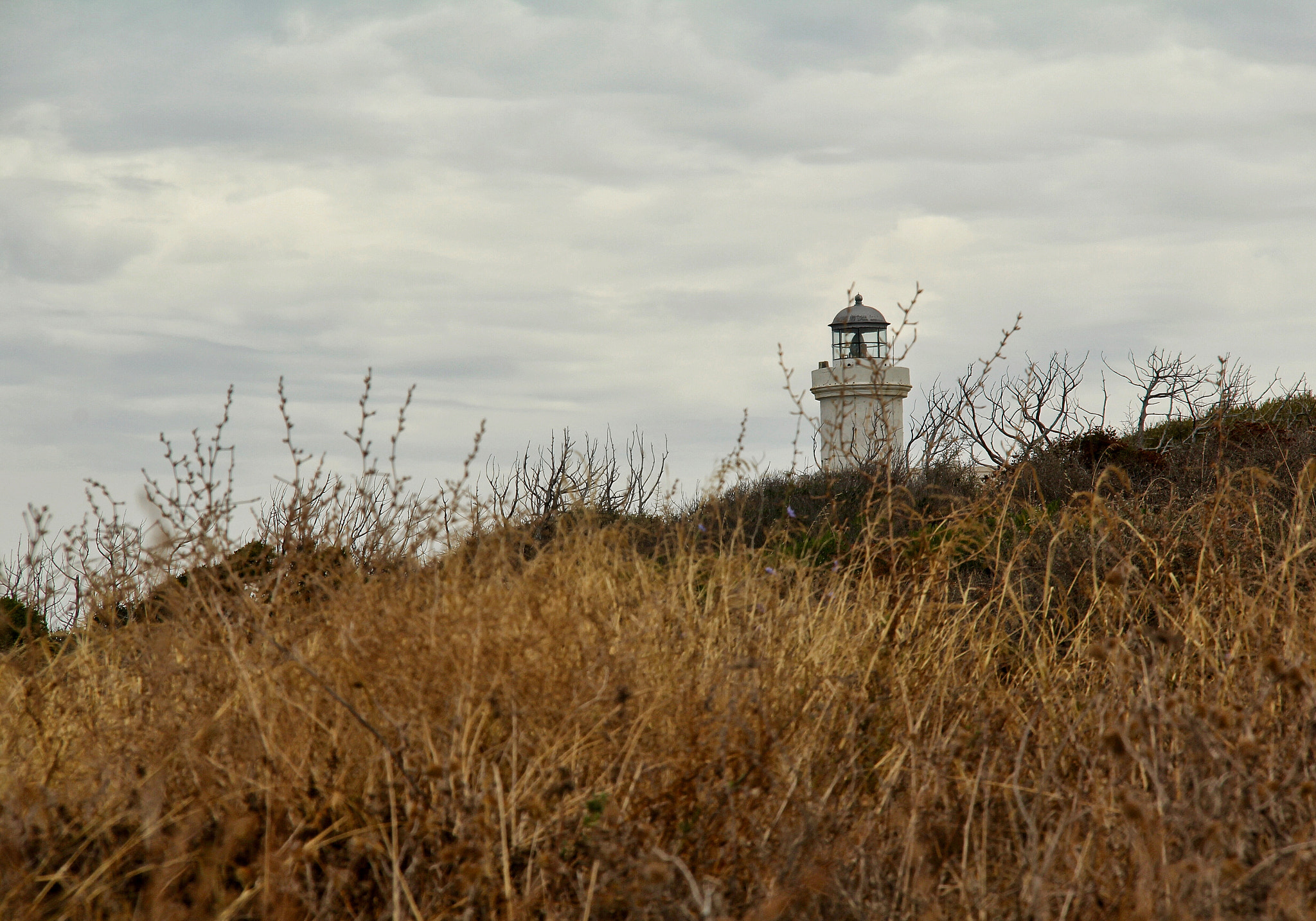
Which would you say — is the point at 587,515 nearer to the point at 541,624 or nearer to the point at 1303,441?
the point at 541,624

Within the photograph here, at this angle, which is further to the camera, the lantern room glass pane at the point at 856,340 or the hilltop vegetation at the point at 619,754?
the lantern room glass pane at the point at 856,340

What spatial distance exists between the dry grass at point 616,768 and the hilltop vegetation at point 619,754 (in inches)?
0.6

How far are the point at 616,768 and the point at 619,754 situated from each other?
0.44 ft

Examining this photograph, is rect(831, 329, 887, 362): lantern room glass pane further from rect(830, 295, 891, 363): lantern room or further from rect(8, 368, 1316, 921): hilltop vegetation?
rect(8, 368, 1316, 921): hilltop vegetation

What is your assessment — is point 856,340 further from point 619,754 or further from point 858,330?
point 619,754

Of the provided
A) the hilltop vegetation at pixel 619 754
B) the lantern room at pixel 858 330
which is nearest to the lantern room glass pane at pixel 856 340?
the lantern room at pixel 858 330

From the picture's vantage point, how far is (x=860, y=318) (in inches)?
722

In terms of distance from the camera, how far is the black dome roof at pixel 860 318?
18.2 m

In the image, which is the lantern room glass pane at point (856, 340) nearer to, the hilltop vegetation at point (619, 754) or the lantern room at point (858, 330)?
the lantern room at point (858, 330)

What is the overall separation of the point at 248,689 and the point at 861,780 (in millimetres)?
1916

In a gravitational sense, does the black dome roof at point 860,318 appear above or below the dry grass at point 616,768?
above

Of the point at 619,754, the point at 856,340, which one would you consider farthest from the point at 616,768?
the point at 856,340

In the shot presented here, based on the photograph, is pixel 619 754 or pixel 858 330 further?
pixel 858 330

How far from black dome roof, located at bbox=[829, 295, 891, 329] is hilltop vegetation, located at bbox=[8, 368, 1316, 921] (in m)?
13.6
